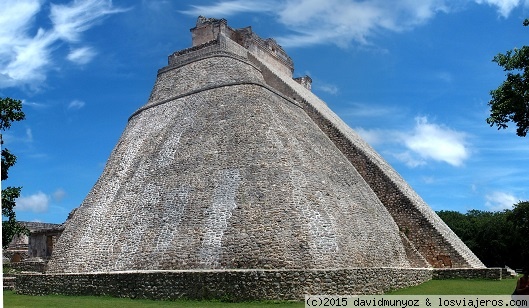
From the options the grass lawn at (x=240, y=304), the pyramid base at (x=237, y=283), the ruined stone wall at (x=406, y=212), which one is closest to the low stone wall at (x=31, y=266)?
the grass lawn at (x=240, y=304)

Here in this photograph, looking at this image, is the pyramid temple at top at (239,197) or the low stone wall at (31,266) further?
the low stone wall at (31,266)

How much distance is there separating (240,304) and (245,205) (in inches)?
139

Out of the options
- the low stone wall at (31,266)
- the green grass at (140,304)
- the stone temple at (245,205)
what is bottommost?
the green grass at (140,304)

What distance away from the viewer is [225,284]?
11.8 m

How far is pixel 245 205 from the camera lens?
1429 centimetres

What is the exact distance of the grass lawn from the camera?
11281mm

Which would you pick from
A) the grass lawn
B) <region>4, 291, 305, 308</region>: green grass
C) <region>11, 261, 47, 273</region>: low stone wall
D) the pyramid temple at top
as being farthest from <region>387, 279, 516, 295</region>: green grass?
<region>11, 261, 47, 273</region>: low stone wall

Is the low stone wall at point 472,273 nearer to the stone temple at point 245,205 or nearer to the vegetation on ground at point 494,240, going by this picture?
the stone temple at point 245,205

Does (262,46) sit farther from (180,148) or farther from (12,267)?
(12,267)

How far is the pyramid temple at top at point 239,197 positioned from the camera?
13.7 metres

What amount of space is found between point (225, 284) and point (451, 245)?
10321 millimetres

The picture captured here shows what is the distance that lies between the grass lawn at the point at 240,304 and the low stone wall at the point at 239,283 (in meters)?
0.28

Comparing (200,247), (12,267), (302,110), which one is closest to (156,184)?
(200,247)

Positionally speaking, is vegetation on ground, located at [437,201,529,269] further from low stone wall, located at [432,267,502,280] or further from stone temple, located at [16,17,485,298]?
stone temple, located at [16,17,485,298]
